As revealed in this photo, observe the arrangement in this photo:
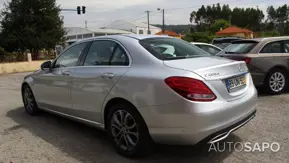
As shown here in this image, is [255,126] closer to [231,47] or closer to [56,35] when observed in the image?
[231,47]

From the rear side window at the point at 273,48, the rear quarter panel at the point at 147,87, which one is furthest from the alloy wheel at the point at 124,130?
the rear side window at the point at 273,48

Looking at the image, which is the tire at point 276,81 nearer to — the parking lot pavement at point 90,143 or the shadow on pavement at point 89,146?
the parking lot pavement at point 90,143

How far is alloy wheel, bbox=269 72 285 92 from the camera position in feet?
24.6

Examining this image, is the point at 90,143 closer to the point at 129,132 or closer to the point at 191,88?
the point at 129,132

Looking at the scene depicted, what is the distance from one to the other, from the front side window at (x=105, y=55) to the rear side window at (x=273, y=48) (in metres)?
4.51

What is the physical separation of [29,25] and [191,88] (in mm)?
25499

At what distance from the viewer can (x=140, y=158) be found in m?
3.85

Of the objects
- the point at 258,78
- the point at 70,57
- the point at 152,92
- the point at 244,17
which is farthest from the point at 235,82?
the point at 244,17

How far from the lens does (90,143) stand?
4.54 metres

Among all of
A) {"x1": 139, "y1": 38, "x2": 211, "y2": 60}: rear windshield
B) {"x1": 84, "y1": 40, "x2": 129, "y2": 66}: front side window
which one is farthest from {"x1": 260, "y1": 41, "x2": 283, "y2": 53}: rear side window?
{"x1": 84, "y1": 40, "x2": 129, "y2": 66}: front side window

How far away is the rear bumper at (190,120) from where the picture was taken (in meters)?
3.28

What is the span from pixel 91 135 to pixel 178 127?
1.99 meters

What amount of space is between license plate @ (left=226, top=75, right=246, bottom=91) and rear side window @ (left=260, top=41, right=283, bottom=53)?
12.7 feet

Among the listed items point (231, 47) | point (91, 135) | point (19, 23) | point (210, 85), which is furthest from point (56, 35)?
point (210, 85)
